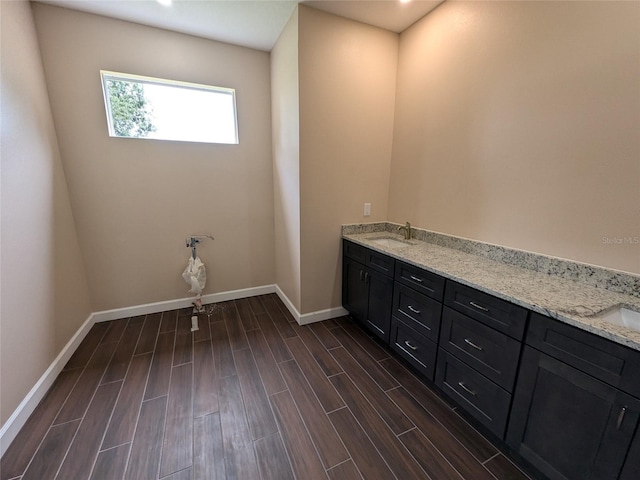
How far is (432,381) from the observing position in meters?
1.79

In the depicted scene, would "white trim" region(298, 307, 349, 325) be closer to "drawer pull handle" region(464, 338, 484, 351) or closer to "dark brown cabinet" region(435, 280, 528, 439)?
"dark brown cabinet" region(435, 280, 528, 439)

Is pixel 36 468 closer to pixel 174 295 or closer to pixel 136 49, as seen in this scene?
pixel 174 295

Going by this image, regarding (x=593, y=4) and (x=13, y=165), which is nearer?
(x=593, y=4)

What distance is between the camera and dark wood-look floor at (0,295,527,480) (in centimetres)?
135

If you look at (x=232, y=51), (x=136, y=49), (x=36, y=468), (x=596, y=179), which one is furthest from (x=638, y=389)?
(x=136, y=49)

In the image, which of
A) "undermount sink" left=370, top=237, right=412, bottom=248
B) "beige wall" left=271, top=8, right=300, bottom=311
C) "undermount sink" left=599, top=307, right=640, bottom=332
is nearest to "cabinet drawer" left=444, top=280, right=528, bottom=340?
"undermount sink" left=599, top=307, right=640, bottom=332

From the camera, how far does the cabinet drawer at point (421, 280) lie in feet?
5.51

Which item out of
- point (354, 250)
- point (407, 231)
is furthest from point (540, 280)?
point (354, 250)

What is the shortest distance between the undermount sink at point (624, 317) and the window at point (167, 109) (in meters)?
3.19

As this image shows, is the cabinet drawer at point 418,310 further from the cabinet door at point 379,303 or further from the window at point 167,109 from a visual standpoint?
the window at point 167,109

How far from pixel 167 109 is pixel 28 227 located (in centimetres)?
156

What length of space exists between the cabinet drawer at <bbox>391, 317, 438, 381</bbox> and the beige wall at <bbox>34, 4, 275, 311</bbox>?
6.15 feet

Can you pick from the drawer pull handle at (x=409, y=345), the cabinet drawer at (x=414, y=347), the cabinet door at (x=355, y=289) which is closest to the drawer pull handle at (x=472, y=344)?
the cabinet drawer at (x=414, y=347)

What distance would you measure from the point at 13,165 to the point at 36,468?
176 cm
